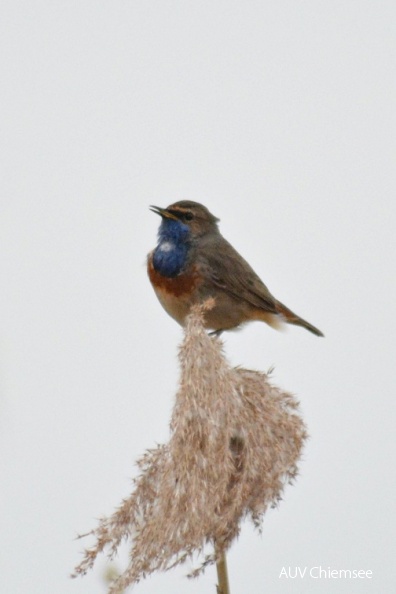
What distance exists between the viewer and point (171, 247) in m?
5.54

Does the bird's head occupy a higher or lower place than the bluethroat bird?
higher

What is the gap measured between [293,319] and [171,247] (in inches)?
40.8

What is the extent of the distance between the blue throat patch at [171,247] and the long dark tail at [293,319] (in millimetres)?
799

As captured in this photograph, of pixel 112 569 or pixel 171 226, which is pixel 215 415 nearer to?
pixel 112 569

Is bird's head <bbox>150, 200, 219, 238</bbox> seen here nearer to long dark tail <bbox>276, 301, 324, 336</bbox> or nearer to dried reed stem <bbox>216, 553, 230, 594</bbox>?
long dark tail <bbox>276, 301, 324, 336</bbox>

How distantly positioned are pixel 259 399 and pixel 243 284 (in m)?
2.71

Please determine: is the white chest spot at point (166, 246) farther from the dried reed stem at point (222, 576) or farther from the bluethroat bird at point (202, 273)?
the dried reed stem at point (222, 576)

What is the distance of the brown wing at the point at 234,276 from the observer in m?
5.60

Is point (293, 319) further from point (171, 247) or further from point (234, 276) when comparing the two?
point (171, 247)

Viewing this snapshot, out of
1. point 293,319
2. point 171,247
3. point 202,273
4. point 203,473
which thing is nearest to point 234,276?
point 202,273

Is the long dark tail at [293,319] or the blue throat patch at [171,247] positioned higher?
the blue throat patch at [171,247]

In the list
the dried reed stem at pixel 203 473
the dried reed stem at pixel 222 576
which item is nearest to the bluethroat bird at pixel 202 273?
the dried reed stem at pixel 203 473

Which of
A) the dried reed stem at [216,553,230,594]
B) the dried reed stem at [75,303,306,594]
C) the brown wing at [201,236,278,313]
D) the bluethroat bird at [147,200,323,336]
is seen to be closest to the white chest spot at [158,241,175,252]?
the bluethroat bird at [147,200,323,336]

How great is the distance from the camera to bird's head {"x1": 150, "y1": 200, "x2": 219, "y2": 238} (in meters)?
5.55
